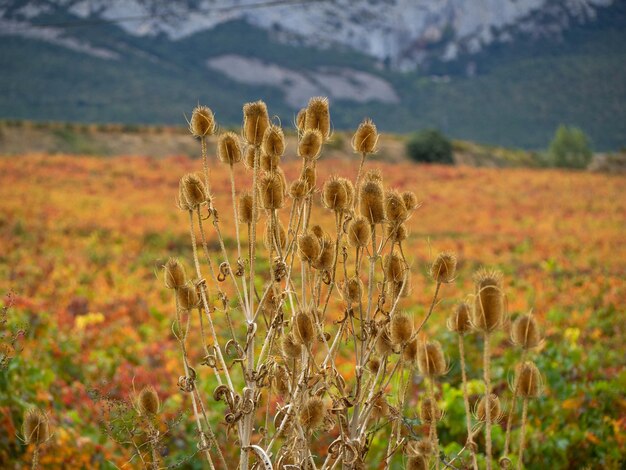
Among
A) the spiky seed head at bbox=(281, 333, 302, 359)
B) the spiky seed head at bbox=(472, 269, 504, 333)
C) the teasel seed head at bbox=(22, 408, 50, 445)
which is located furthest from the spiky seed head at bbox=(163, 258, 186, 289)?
the spiky seed head at bbox=(472, 269, 504, 333)

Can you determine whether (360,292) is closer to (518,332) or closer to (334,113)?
(518,332)

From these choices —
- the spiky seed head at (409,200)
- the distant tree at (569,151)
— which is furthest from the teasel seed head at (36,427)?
the distant tree at (569,151)

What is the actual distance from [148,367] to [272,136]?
14.7 feet

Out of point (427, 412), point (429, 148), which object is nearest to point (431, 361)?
point (427, 412)

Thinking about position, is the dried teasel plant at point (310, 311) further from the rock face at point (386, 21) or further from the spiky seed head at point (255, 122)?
the rock face at point (386, 21)

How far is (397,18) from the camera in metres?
123

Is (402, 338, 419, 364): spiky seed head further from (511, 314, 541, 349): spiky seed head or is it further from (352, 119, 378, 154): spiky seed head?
(352, 119, 378, 154): spiky seed head

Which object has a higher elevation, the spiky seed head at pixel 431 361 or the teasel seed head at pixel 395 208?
the teasel seed head at pixel 395 208

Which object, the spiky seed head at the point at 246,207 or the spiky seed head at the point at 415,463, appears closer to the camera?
the spiky seed head at the point at 415,463

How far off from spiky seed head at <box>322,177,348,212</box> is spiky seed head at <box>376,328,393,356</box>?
0.25 meters

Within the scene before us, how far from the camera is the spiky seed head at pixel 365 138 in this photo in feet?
4.40

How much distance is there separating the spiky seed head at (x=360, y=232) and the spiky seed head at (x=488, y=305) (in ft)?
1.04

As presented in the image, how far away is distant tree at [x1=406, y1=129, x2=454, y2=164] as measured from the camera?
110 ft

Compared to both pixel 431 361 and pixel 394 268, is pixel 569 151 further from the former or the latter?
pixel 431 361
